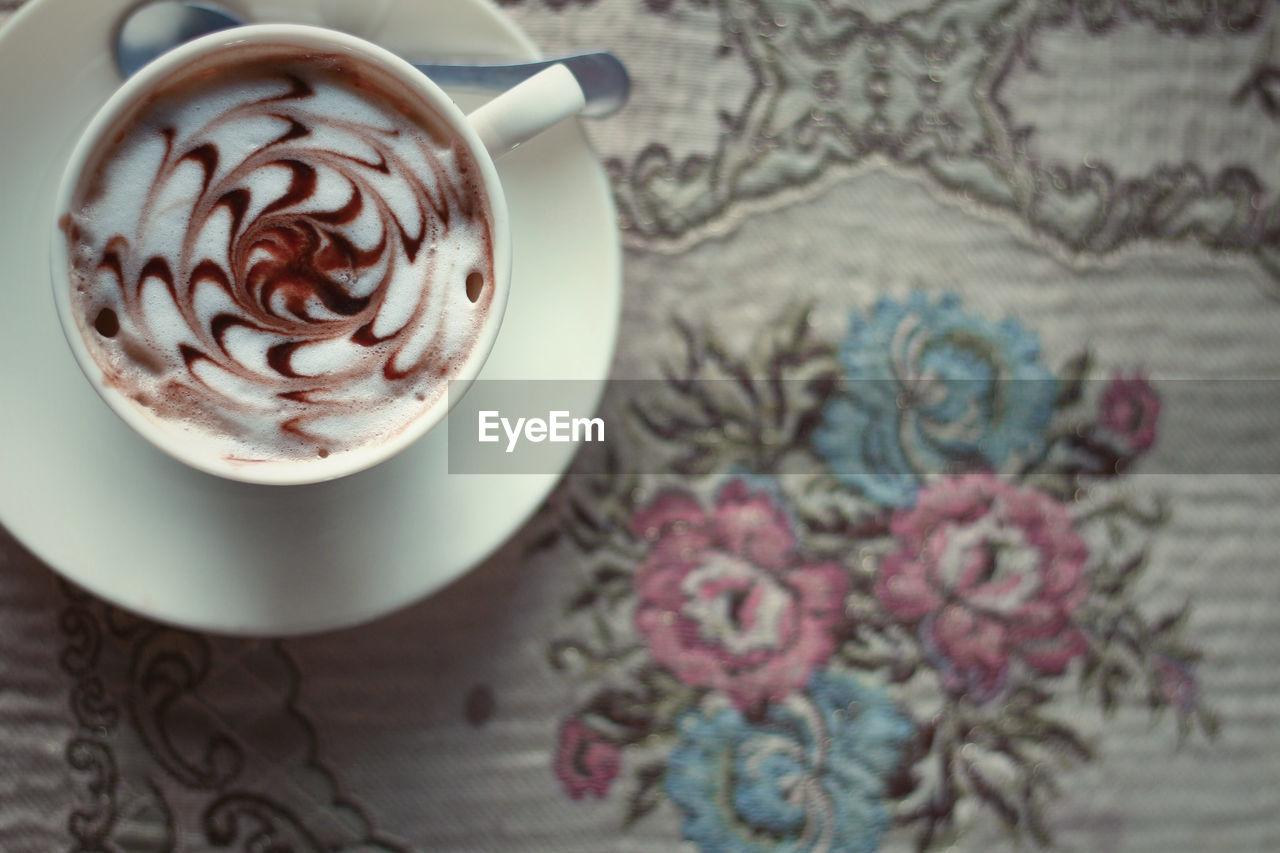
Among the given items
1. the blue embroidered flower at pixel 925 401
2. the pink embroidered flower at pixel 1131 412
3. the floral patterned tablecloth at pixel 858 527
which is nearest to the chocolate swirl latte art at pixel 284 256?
the floral patterned tablecloth at pixel 858 527

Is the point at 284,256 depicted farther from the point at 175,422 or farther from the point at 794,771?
the point at 794,771

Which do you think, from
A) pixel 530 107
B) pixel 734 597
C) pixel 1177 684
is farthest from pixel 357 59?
pixel 1177 684

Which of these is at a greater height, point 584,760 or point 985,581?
point 985,581

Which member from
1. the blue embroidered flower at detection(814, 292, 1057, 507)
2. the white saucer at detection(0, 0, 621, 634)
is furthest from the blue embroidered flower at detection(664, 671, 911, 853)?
the white saucer at detection(0, 0, 621, 634)

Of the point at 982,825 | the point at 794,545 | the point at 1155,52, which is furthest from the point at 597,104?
the point at 982,825

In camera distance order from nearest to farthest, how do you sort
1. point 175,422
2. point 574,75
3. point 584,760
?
point 175,422
point 574,75
point 584,760

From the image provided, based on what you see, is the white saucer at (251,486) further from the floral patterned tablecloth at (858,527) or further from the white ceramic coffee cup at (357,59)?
the floral patterned tablecloth at (858,527)
